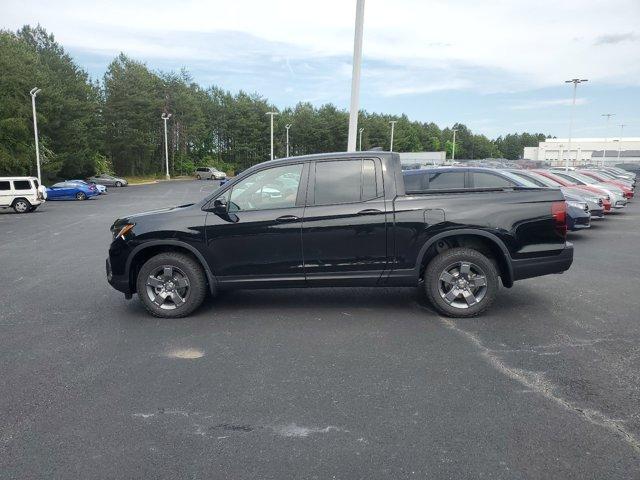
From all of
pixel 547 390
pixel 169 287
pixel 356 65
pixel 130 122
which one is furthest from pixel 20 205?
pixel 130 122

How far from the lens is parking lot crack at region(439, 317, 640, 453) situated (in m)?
3.41

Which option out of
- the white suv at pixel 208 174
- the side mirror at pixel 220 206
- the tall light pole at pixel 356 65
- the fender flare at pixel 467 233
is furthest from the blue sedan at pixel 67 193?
Answer: the fender flare at pixel 467 233

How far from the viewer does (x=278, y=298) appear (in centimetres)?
694

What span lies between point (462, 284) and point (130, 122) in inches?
2558

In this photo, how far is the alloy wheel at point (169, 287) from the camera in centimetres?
612

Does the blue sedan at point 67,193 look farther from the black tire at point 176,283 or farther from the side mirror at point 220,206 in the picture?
the side mirror at point 220,206

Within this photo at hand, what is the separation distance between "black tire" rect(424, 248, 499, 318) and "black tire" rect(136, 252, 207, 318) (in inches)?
105

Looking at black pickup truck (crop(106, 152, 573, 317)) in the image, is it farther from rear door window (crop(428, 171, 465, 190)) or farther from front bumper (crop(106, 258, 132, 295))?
rear door window (crop(428, 171, 465, 190))

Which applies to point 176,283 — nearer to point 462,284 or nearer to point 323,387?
point 323,387

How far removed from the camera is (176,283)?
614cm

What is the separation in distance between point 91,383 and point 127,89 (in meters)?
66.4

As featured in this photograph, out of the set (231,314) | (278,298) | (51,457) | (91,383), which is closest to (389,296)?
(278,298)

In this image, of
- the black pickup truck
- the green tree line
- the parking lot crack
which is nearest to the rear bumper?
the black pickup truck

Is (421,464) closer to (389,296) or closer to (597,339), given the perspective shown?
(597,339)
